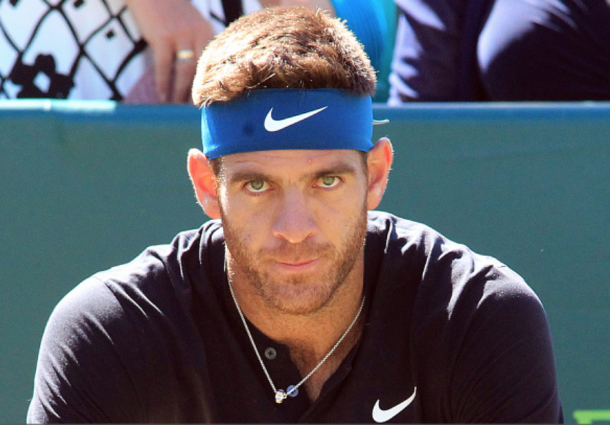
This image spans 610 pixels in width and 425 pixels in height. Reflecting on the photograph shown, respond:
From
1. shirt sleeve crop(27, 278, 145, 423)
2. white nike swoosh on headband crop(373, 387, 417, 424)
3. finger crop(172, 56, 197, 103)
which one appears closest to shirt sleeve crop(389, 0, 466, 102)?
finger crop(172, 56, 197, 103)

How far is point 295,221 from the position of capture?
2.04m

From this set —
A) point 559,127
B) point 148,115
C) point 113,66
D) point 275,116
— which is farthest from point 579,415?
point 113,66

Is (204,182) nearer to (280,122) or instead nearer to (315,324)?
(280,122)

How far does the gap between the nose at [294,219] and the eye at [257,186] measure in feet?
0.21

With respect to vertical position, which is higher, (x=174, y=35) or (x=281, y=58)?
(x=281, y=58)

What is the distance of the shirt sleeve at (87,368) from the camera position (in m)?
2.08

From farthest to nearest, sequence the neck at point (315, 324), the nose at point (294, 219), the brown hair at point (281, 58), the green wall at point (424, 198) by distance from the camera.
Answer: the green wall at point (424, 198)
the neck at point (315, 324)
the brown hair at point (281, 58)
the nose at point (294, 219)

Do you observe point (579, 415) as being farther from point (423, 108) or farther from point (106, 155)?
point (106, 155)

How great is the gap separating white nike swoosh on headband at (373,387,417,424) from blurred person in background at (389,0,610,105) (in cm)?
134

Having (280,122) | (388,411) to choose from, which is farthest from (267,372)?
(280,122)

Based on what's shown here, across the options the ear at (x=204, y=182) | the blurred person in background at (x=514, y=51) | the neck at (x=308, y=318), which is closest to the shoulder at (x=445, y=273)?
the neck at (x=308, y=318)

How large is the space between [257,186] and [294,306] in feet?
1.10

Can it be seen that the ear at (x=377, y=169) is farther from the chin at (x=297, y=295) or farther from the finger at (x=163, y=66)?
the finger at (x=163, y=66)

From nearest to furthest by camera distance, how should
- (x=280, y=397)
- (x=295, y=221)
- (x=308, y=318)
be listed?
(x=295, y=221) → (x=280, y=397) → (x=308, y=318)
